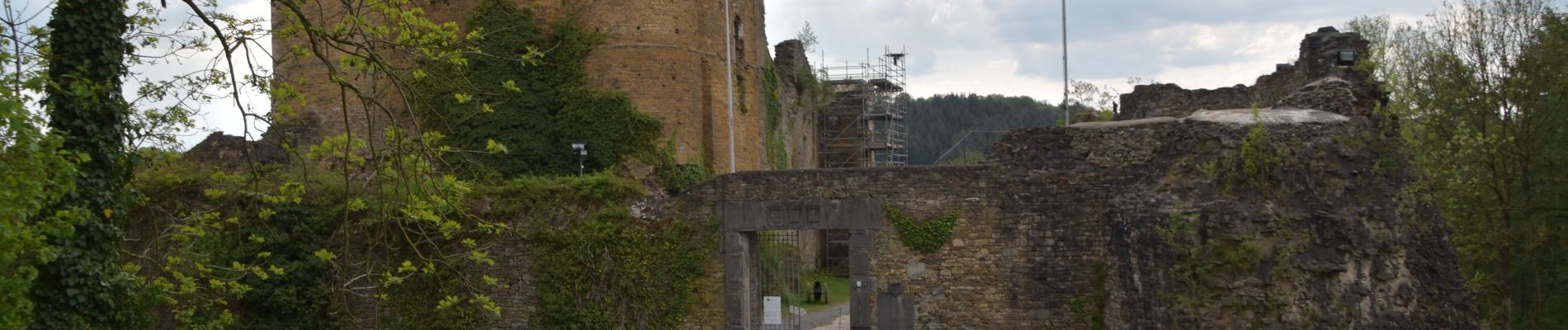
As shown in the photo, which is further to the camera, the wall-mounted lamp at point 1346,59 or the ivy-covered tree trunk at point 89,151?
the wall-mounted lamp at point 1346,59

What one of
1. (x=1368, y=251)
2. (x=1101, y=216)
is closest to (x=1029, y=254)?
(x=1101, y=216)

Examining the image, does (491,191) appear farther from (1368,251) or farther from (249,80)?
(1368,251)

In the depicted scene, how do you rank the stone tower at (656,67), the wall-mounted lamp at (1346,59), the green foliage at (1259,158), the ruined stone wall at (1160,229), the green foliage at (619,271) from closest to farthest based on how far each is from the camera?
the ruined stone wall at (1160,229) → the green foliage at (1259,158) → the green foliage at (619,271) → the wall-mounted lamp at (1346,59) → the stone tower at (656,67)

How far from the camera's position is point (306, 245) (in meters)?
18.7

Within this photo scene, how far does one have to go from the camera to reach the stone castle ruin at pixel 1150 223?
13633 mm

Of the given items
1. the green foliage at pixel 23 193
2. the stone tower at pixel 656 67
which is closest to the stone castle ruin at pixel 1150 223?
the green foliage at pixel 23 193

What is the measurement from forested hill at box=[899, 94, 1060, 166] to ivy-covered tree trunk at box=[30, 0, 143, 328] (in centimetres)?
6534

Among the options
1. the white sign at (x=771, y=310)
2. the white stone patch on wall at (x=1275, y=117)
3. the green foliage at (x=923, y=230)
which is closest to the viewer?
the white stone patch on wall at (x=1275, y=117)

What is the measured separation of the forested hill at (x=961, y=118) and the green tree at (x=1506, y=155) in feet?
178

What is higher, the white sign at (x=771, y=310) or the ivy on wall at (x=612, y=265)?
the ivy on wall at (x=612, y=265)

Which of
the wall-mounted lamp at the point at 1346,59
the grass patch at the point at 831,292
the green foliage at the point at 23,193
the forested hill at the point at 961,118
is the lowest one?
the grass patch at the point at 831,292

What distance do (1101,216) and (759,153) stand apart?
13161 millimetres

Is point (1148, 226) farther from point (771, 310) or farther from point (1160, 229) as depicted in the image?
point (771, 310)

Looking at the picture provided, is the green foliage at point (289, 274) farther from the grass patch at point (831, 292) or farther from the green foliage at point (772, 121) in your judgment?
the green foliage at point (772, 121)
